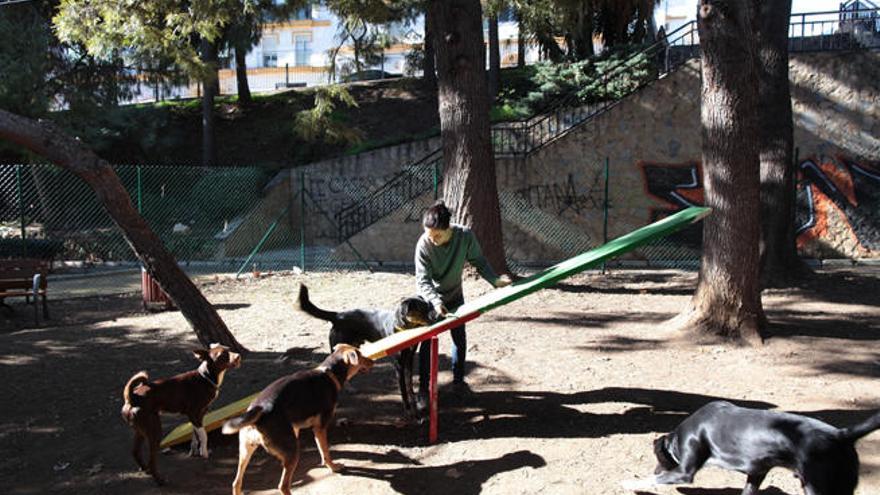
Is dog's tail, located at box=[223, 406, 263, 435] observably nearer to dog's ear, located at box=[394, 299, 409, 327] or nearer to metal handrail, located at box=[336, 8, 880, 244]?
dog's ear, located at box=[394, 299, 409, 327]

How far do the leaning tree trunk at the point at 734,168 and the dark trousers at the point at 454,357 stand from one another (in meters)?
3.18

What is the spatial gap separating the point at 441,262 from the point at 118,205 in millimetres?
3281

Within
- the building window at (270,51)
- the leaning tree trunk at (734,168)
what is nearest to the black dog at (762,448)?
the leaning tree trunk at (734,168)

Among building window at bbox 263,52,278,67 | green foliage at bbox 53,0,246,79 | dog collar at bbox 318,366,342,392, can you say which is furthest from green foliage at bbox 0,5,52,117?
building window at bbox 263,52,278,67

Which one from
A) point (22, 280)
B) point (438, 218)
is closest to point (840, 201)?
point (438, 218)

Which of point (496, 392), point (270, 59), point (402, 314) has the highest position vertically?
→ point (270, 59)

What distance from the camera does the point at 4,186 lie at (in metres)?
14.8

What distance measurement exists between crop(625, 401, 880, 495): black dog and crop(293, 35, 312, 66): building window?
47688 mm

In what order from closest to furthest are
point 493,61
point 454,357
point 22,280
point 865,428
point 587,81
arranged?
point 865,428
point 454,357
point 22,280
point 587,81
point 493,61

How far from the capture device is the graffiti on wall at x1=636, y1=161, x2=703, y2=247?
50.9 ft

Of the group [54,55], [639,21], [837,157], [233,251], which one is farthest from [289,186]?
[837,157]

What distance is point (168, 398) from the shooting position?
4.34 m

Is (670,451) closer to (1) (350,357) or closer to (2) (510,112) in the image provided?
(1) (350,357)

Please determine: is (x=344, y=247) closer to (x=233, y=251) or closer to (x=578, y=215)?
(x=233, y=251)
